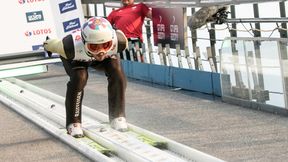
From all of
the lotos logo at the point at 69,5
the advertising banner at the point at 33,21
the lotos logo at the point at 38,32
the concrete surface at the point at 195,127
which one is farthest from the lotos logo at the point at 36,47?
the concrete surface at the point at 195,127

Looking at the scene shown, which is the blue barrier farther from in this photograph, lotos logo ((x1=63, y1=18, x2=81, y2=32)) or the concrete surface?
lotos logo ((x1=63, y1=18, x2=81, y2=32))

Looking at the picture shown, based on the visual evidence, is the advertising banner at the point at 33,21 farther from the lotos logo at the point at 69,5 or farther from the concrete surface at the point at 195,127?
the concrete surface at the point at 195,127

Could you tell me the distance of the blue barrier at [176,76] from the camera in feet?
36.8

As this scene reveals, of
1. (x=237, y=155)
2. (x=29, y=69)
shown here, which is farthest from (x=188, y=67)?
(x=237, y=155)

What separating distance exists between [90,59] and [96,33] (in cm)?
52

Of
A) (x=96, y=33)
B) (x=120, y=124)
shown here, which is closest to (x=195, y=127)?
(x=120, y=124)

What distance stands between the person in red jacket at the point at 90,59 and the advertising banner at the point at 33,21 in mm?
4104

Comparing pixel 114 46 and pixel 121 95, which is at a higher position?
pixel 114 46

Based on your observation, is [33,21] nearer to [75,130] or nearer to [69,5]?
[69,5]

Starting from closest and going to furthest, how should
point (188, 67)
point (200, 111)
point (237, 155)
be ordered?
point (237, 155) < point (200, 111) < point (188, 67)

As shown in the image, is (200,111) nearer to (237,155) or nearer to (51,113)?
(51,113)

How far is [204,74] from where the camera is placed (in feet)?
37.6

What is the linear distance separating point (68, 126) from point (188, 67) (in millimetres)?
4877

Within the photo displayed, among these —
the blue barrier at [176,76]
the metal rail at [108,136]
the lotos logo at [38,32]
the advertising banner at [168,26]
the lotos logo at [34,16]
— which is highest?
the lotos logo at [34,16]
